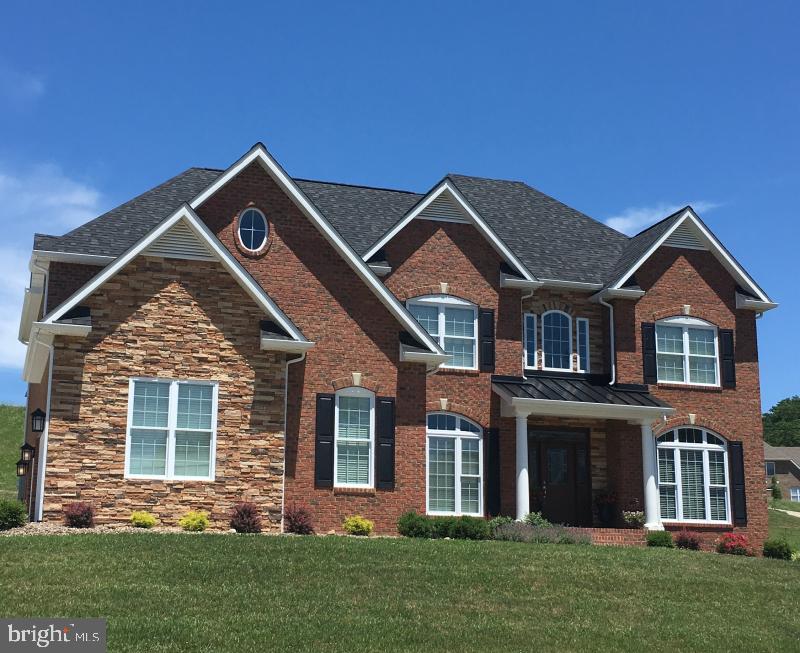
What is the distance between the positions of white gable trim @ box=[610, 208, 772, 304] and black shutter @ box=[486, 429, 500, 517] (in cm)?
658

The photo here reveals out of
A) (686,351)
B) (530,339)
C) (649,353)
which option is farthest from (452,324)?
(686,351)

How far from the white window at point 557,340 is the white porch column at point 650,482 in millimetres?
2866

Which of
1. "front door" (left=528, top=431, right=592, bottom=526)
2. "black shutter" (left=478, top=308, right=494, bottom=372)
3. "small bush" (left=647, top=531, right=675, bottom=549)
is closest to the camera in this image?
"small bush" (left=647, top=531, right=675, bottom=549)

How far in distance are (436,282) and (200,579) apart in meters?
13.2

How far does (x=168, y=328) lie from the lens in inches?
843

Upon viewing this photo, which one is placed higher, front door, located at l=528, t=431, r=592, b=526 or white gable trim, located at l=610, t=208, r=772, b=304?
white gable trim, located at l=610, t=208, r=772, b=304

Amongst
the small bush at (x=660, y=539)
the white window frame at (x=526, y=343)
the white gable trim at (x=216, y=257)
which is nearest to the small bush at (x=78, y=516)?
the white gable trim at (x=216, y=257)

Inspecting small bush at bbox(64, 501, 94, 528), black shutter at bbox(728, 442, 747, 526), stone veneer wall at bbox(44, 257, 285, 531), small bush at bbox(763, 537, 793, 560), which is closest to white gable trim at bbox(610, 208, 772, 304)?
black shutter at bbox(728, 442, 747, 526)

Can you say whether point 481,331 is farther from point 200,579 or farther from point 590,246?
point 200,579

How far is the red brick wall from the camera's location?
28.5 meters

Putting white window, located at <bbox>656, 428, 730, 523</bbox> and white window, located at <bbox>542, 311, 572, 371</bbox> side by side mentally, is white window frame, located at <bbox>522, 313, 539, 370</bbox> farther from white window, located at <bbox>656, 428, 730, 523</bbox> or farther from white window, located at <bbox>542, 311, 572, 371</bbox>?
white window, located at <bbox>656, 428, 730, 523</bbox>

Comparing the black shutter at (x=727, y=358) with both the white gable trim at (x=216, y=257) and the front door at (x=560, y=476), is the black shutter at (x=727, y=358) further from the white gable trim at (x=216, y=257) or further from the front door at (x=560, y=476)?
the white gable trim at (x=216, y=257)

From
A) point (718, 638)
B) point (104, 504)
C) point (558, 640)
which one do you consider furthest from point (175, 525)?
point (718, 638)

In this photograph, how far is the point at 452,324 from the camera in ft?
89.0
